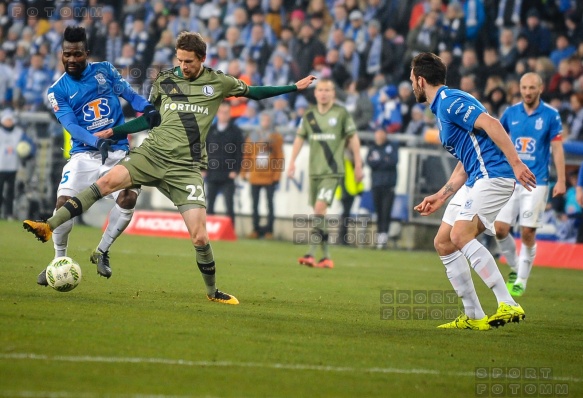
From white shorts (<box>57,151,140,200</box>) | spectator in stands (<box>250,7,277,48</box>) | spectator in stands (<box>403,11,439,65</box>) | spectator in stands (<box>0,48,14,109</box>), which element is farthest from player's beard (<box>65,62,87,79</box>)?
spectator in stands (<box>0,48,14,109</box>)

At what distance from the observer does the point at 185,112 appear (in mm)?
9758

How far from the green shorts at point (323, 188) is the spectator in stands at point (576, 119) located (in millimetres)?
5727

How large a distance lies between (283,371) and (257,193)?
599 inches

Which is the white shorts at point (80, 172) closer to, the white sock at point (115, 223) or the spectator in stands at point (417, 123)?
the white sock at point (115, 223)

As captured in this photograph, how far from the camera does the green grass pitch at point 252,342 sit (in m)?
6.09

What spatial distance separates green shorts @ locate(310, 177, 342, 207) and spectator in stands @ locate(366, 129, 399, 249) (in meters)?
4.30

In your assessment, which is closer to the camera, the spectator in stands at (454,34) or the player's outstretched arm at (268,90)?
the player's outstretched arm at (268,90)

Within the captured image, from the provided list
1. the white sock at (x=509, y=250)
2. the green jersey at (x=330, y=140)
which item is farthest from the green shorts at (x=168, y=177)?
the green jersey at (x=330, y=140)

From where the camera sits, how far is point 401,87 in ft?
70.8

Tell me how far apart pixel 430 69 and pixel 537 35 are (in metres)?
13.3

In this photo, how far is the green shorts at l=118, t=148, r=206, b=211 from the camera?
31.2 ft

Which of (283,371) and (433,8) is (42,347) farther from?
(433,8)

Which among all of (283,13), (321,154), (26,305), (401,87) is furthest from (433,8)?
(26,305)

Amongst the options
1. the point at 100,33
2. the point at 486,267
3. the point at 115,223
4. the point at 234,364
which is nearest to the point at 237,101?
the point at 100,33
